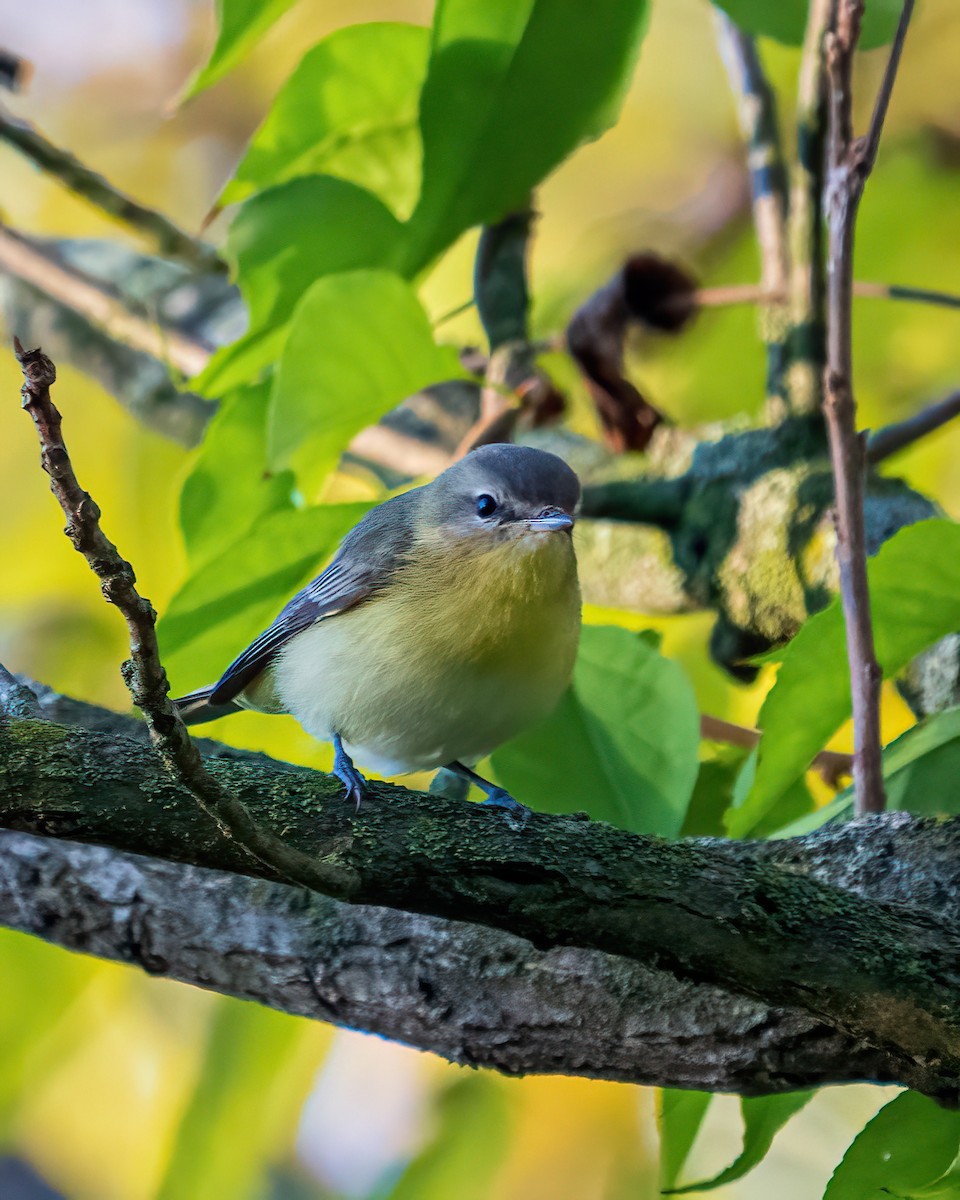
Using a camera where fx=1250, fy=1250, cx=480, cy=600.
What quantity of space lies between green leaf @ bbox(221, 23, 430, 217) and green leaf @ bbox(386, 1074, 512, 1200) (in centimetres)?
151

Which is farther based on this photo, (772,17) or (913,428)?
(913,428)

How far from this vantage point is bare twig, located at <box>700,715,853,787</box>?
197 centimetres

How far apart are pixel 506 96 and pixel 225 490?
0.79m

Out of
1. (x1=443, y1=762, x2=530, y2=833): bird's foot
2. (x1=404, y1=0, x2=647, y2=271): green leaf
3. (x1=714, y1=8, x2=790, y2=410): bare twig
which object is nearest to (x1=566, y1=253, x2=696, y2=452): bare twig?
(x1=714, y1=8, x2=790, y2=410): bare twig

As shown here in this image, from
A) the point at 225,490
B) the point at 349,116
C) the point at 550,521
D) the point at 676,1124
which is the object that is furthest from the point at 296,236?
the point at 676,1124

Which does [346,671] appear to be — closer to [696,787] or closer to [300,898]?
[300,898]

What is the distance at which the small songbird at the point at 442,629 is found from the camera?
5.33ft

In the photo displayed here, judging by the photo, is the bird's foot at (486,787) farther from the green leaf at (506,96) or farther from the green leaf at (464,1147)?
the green leaf at (506,96)

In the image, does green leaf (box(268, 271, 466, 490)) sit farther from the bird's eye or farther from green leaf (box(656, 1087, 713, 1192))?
green leaf (box(656, 1087, 713, 1192))

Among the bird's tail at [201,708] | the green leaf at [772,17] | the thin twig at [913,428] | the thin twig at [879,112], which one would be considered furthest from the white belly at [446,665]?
the green leaf at [772,17]

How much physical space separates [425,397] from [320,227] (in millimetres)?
970

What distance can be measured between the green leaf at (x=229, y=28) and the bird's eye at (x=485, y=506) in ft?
2.34

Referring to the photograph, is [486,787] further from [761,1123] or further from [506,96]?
[506,96]

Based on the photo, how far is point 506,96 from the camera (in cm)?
204
